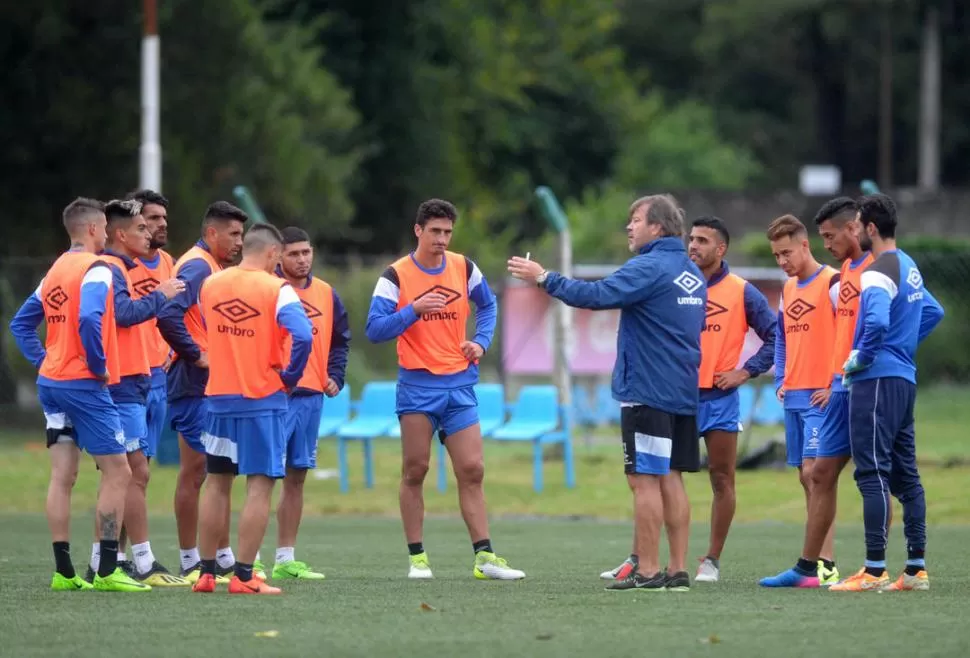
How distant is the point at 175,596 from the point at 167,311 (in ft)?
5.98

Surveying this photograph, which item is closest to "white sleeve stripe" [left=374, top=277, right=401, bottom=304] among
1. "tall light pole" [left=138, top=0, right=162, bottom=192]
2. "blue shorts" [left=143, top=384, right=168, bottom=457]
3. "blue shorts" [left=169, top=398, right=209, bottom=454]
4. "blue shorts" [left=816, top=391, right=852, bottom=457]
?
"blue shorts" [left=169, top=398, right=209, bottom=454]

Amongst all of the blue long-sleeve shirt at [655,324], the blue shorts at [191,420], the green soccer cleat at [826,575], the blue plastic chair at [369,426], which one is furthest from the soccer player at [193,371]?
the blue plastic chair at [369,426]

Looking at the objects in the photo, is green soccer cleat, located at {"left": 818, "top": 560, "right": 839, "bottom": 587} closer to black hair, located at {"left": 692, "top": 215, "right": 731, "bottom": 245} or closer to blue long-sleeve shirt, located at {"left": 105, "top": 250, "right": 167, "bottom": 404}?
black hair, located at {"left": 692, "top": 215, "right": 731, "bottom": 245}

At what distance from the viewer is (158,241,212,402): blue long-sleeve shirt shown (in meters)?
11.0

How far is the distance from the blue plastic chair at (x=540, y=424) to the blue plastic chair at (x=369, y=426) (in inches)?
52.1

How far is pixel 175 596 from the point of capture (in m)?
10.2

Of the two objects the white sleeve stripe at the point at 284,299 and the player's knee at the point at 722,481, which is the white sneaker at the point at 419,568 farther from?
the white sleeve stripe at the point at 284,299

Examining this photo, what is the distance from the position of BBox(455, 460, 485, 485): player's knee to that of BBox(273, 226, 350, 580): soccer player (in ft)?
3.29

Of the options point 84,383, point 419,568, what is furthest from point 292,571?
point 84,383

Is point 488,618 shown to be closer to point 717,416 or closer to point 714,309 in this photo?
point 717,416

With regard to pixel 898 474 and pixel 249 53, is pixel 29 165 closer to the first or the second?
pixel 249 53

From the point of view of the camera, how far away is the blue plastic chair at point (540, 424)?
1850 cm

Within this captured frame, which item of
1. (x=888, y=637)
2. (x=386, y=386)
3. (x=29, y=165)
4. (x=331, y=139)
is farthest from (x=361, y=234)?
(x=888, y=637)

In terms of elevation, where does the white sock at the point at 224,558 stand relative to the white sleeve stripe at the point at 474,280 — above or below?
below
